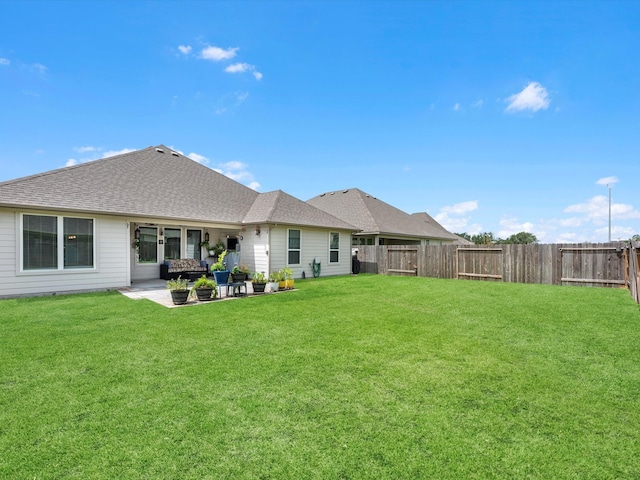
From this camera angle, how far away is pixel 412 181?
2138 centimetres

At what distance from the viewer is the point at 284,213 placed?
13.0 metres

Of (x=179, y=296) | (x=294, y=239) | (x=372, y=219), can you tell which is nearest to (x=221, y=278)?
(x=179, y=296)

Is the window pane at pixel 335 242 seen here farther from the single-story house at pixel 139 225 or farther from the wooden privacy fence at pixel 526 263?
the wooden privacy fence at pixel 526 263

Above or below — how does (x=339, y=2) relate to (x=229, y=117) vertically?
above

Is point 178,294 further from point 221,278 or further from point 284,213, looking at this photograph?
Result: point 284,213

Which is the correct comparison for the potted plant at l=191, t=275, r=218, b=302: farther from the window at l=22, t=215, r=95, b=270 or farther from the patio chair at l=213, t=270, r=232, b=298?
the window at l=22, t=215, r=95, b=270

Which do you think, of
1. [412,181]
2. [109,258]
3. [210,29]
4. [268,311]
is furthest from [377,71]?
[109,258]

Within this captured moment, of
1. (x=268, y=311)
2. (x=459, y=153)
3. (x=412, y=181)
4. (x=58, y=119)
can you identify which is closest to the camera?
(x=268, y=311)

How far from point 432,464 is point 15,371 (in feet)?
15.4

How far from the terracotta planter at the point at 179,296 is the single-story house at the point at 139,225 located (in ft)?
13.0

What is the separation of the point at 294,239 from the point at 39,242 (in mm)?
8383

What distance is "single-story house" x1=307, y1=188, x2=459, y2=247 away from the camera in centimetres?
1938

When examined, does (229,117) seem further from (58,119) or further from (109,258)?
(109,258)

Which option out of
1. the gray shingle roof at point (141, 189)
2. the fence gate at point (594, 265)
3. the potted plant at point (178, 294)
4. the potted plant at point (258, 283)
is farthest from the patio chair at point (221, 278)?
the fence gate at point (594, 265)
